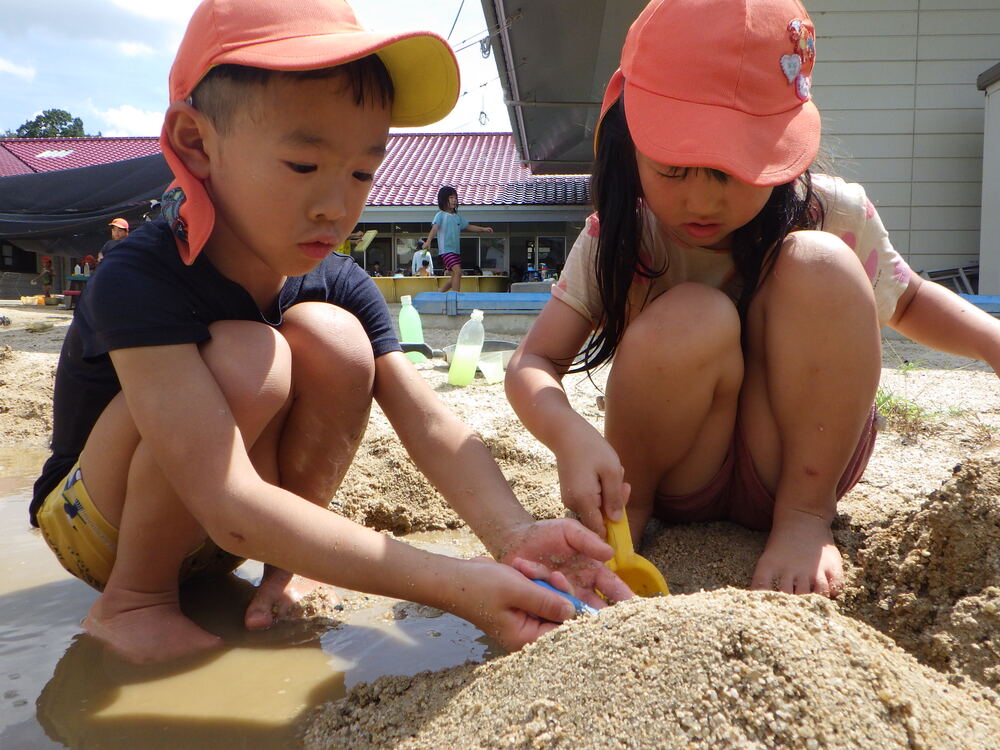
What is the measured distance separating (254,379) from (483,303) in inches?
199

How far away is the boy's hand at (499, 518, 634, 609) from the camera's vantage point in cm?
129

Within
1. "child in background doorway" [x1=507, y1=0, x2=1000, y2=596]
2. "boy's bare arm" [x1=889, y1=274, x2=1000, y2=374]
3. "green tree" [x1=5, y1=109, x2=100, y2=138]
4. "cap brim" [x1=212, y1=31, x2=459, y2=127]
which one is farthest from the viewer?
"green tree" [x1=5, y1=109, x2=100, y2=138]

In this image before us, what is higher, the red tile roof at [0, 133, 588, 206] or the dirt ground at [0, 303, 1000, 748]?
the dirt ground at [0, 303, 1000, 748]

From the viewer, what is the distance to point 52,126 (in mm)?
46906

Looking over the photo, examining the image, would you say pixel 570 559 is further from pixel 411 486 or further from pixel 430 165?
pixel 430 165

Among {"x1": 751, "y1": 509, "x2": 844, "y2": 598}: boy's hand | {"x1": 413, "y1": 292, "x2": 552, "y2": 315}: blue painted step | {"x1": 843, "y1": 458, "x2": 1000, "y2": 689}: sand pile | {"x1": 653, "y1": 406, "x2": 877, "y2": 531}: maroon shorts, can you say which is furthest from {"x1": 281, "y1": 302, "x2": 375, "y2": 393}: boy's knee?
{"x1": 413, "y1": 292, "x2": 552, "y2": 315}: blue painted step

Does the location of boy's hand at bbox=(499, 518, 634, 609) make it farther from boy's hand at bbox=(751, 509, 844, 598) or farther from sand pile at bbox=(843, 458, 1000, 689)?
sand pile at bbox=(843, 458, 1000, 689)

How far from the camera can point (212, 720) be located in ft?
3.80

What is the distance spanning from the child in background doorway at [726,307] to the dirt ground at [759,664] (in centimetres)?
9

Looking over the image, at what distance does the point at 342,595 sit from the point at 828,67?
6.45 m

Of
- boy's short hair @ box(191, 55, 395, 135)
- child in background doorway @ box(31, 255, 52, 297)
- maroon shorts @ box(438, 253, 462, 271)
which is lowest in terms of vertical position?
child in background doorway @ box(31, 255, 52, 297)

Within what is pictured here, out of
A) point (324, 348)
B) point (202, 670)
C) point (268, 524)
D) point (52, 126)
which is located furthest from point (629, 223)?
point (52, 126)

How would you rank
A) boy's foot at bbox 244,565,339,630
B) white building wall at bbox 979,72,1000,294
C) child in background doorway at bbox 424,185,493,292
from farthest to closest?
child in background doorway at bbox 424,185,493,292 < white building wall at bbox 979,72,1000,294 < boy's foot at bbox 244,565,339,630

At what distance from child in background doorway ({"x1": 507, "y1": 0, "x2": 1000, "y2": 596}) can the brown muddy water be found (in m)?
0.41
